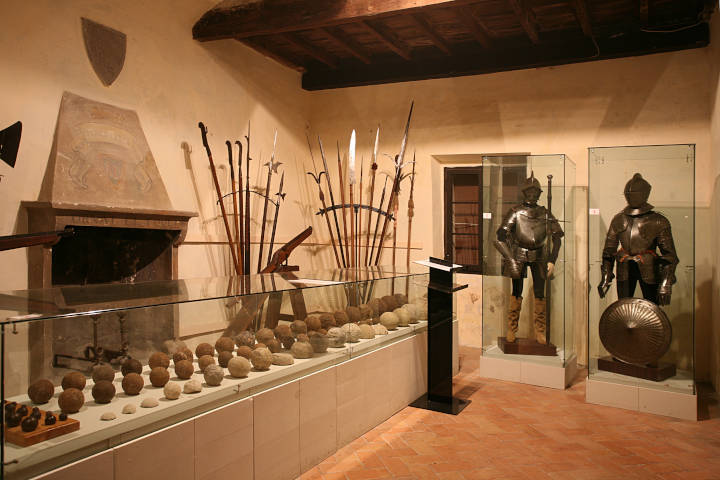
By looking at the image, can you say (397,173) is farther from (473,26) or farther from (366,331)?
(366,331)

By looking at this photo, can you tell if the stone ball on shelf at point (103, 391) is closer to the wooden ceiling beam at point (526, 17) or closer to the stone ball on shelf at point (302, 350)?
the stone ball on shelf at point (302, 350)

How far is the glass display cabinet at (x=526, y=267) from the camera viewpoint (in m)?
4.61

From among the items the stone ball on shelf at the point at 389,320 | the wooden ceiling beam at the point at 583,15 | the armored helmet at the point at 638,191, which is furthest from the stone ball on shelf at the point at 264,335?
the wooden ceiling beam at the point at 583,15

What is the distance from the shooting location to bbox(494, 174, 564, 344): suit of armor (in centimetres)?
460

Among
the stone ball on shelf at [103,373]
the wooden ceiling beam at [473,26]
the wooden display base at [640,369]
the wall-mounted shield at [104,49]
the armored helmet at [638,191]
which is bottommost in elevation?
the wooden display base at [640,369]

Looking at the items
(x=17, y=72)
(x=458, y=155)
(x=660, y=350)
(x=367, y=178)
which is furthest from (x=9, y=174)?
(x=660, y=350)

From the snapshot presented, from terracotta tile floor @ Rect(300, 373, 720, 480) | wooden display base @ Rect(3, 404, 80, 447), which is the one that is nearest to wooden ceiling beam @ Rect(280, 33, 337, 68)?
terracotta tile floor @ Rect(300, 373, 720, 480)

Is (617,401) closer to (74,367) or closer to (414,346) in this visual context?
(414,346)

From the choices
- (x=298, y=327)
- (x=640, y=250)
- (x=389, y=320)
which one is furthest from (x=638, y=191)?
(x=298, y=327)

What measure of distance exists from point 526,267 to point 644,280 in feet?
3.11

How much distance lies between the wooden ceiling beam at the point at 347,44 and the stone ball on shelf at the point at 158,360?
14.0 ft

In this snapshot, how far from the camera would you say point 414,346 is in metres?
3.83

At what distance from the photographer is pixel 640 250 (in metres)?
4.01

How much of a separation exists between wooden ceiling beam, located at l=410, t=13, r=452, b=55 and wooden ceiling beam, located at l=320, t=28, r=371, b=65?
0.89 meters
